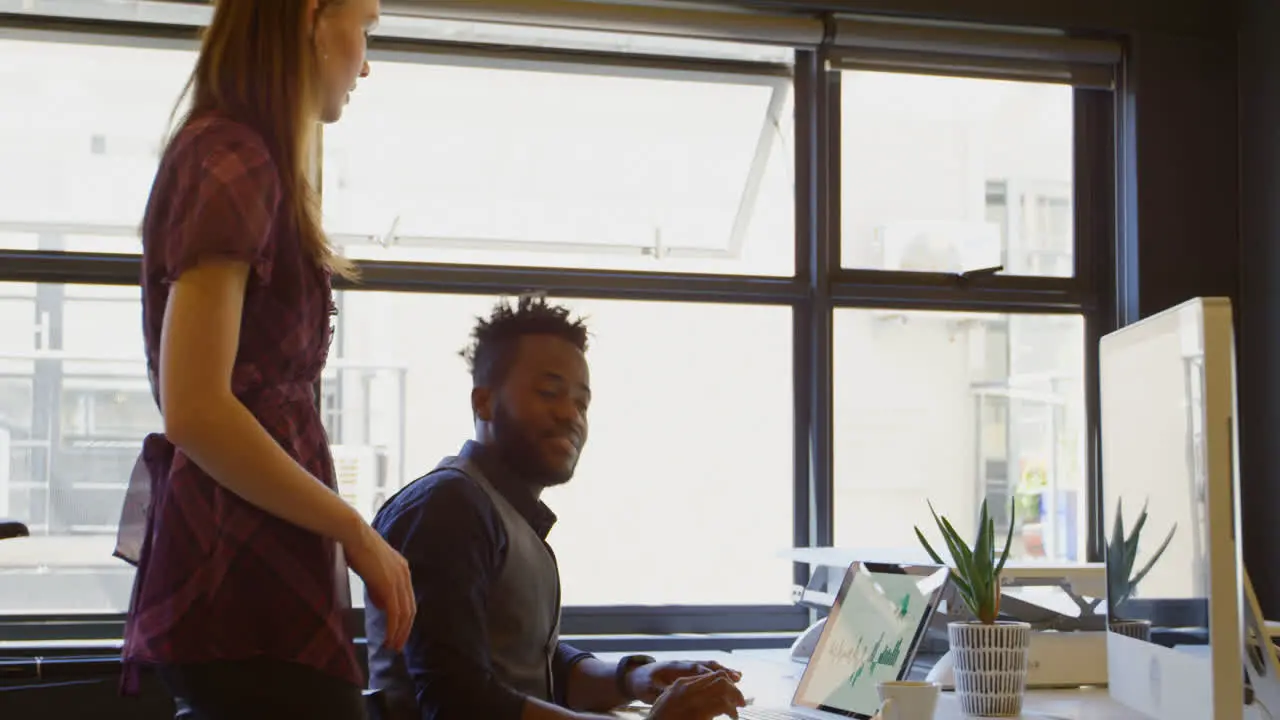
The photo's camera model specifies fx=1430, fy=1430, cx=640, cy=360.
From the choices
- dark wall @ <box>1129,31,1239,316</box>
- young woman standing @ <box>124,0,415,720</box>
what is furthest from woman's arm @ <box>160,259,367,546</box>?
dark wall @ <box>1129,31,1239,316</box>

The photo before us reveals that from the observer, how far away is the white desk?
6.16 feet

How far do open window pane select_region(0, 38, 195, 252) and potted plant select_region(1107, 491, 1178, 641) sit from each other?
2064mm

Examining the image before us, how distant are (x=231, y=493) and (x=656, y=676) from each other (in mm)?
991

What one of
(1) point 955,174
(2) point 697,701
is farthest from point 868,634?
(1) point 955,174

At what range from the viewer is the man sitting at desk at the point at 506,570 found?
5.56 feet

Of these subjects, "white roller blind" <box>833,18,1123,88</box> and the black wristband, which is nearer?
the black wristband

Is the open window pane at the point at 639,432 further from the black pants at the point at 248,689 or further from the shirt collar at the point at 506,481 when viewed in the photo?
the black pants at the point at 248,689

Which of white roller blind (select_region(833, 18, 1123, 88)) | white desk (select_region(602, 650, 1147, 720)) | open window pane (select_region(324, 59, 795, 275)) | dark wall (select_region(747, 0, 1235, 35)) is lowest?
white desk (select_region(602, 650, 1147, 720))

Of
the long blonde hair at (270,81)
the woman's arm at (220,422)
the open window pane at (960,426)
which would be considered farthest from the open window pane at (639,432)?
the woman's arm at (220,422)

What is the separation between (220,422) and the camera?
1.02 meters

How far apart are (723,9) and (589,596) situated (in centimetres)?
132

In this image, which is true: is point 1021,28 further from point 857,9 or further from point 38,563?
point 38,563

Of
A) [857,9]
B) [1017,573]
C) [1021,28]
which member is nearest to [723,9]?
[857,9]

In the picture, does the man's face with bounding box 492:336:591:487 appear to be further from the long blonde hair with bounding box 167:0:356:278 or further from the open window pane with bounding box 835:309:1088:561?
the open window pane with bounding box 835:309:1088:561
